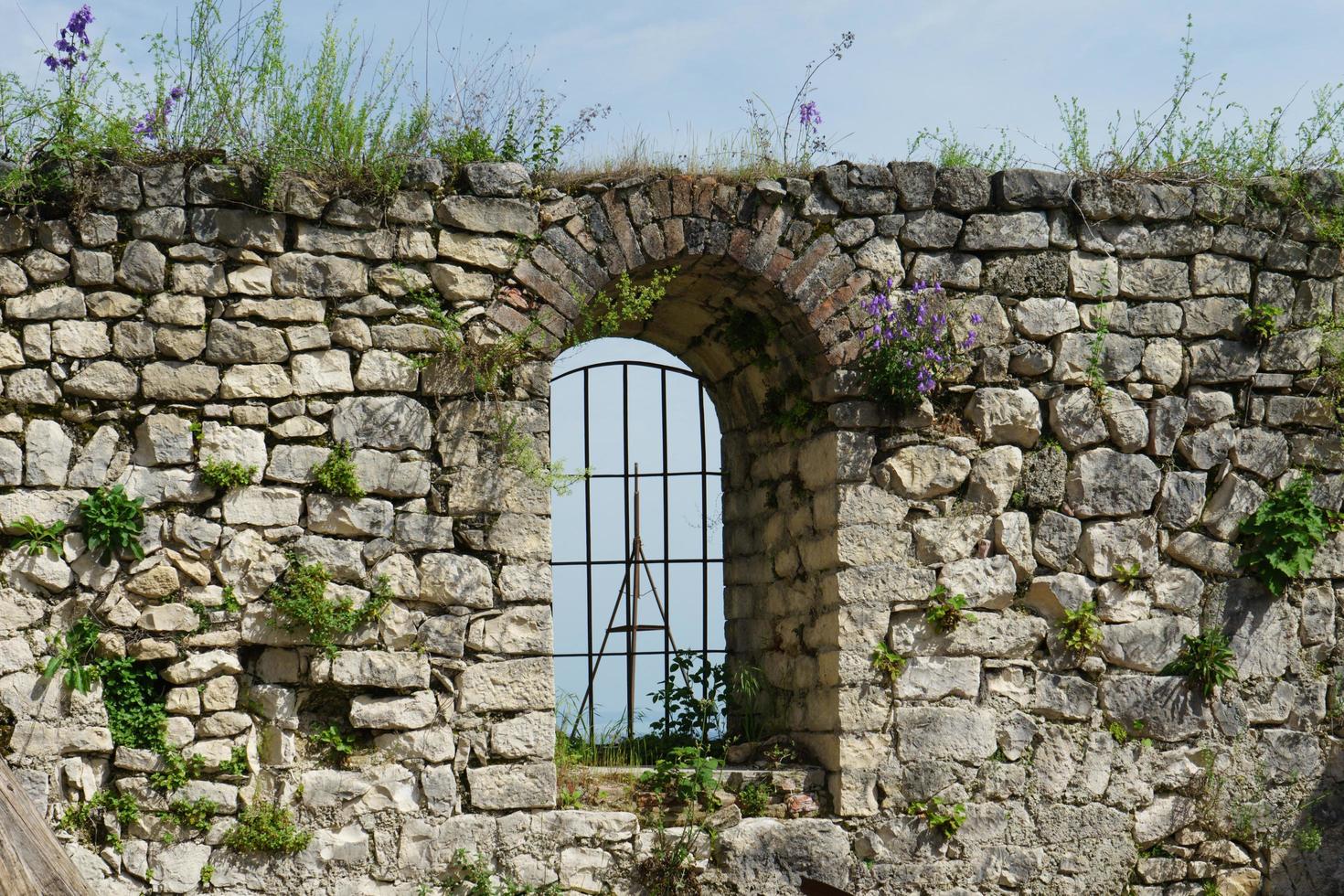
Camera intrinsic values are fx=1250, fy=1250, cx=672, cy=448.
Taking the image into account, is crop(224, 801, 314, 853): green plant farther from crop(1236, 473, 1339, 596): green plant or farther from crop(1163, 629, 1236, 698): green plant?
crop(1236, 473, 1339, 596): green plant

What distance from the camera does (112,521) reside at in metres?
4.88

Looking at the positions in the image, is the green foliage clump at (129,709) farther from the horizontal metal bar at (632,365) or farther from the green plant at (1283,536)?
the green plant at (1283,536)

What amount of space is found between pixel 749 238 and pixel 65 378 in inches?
114

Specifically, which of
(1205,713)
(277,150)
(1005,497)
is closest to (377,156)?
(277,150)

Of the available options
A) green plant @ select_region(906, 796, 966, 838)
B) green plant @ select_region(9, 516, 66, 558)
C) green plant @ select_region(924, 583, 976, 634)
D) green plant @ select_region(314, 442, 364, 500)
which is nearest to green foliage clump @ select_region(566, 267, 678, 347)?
green plant @ select_region(314, 442, 364, 500)

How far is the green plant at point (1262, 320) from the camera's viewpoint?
5.88m

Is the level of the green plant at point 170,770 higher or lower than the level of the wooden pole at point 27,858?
lower

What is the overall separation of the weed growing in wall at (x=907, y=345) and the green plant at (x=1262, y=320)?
1.37 meters

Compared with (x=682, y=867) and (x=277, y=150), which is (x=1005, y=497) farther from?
(x=277, y=150)

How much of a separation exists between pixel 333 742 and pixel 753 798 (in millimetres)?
1787

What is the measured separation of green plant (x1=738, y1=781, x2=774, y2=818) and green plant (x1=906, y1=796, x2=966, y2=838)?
619 mm

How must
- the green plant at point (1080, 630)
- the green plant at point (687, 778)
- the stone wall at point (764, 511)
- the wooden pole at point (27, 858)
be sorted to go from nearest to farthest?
the wooden pole at point (27, 858) < the stone wall at point (764, 511) < the green plant at point (687, 778) < the green plant at point (1080, 630)

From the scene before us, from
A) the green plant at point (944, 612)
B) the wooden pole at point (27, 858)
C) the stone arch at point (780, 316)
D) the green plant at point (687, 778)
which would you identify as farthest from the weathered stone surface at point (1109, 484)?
the wooden pole at point (27, 858)

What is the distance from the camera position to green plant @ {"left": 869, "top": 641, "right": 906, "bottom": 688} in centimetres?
543
